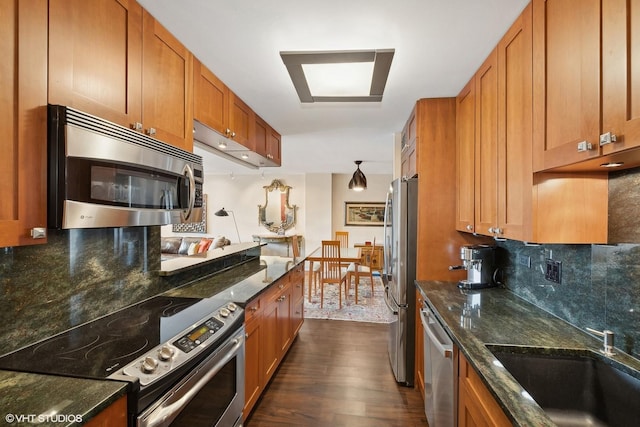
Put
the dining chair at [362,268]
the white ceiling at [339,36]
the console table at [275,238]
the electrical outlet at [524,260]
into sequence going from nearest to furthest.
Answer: the white ceiling at [339,36], the electrical outlet at [524,260], the dining chair at [362,268], the console table at [275,238]

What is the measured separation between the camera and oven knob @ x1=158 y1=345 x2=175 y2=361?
1.07 meters

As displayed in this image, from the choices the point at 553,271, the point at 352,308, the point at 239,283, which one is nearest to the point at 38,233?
the point at 239,283

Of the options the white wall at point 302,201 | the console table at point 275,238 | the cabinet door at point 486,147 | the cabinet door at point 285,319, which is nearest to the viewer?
the cabinet door at point 486,147

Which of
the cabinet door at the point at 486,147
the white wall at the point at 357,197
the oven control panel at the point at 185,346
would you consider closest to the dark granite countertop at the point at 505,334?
the cabinet door at the point at 486,147

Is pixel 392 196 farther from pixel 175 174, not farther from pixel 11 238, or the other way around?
pixel 11 238

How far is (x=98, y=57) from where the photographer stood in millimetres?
1157

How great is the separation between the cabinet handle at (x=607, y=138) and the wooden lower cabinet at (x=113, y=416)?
65.0 inches

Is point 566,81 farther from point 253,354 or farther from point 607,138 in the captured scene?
point 253,354

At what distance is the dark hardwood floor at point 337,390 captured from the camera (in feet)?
6.66

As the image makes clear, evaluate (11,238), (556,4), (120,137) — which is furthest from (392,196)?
(11,238)

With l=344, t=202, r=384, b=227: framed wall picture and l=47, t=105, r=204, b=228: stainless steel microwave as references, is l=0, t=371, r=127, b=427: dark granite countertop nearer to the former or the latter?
l=47, t=105, r=204, b=228: stainless steel microwave

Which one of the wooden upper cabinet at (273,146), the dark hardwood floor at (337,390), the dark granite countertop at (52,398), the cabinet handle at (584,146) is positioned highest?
the wooden upper cabinet at (273,146)

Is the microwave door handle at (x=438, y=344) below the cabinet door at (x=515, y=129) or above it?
below

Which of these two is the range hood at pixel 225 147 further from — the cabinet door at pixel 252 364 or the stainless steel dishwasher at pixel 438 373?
the stainless steel dishwasher at pixel 438 373
